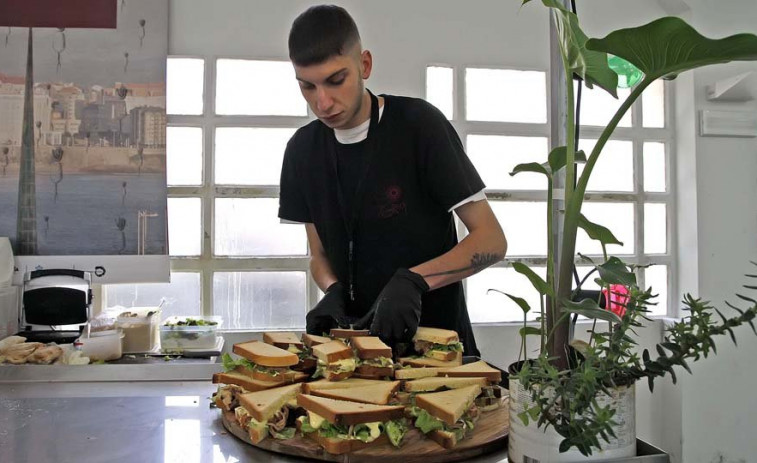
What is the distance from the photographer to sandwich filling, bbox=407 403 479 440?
103 centimetres

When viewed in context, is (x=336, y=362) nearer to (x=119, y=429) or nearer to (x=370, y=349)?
Answer: (x=370, y=349)

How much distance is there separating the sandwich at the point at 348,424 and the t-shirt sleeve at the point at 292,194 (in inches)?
Result: 47.7

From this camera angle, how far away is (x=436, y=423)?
103 centimetres

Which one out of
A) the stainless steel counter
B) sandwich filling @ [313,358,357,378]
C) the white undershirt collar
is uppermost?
the white undershirt collar

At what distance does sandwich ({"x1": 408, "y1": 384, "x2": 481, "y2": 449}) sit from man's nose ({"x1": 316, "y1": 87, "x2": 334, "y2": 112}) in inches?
38.7

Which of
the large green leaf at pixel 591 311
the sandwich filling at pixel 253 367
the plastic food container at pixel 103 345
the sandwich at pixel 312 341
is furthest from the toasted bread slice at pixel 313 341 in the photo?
the plastic food container at pixel 103 345

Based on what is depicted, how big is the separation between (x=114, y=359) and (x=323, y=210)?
1.11 meters

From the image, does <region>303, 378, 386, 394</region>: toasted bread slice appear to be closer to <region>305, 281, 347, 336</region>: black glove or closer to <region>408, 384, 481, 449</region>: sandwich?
<region>408, 384, 481, 449</region>: sandwich

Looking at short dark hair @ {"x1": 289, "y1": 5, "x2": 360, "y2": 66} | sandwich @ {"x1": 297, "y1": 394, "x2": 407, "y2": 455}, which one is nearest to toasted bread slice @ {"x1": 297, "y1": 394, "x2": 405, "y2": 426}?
sandwich @ {"x1": 297, "y1": 394, "x2": 407, "y2": 455}

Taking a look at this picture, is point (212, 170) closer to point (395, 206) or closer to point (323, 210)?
point (323, 210)

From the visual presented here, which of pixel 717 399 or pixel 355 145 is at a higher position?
pixel 355 145

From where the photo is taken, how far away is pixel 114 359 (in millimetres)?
2383

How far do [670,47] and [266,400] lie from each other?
34.1 inches

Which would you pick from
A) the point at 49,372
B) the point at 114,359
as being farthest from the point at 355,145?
the point at 114,359
